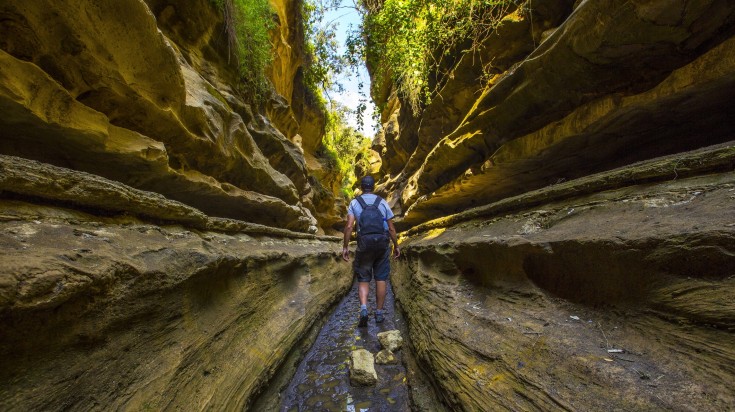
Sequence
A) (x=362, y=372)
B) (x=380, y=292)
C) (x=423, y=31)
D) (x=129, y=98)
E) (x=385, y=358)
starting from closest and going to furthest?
1. (x=362, y=372)
2. (x=129, y=98)
3. (x=385, y=358)
4. (x=380, y=292)
5. (x=423, y=31)

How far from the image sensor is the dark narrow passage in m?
2.37

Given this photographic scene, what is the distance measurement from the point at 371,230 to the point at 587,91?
349 centimetres

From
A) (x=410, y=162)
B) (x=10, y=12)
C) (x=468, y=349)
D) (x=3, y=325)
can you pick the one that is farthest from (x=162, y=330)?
(x=410, y=162)

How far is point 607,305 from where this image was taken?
196 centimetres

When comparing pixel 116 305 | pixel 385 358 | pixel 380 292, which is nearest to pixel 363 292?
pixel 380 292

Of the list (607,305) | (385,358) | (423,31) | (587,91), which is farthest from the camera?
(423,31)

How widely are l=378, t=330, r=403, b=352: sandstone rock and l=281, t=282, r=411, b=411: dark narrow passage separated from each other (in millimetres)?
67

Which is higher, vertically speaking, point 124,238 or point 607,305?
point 124,238

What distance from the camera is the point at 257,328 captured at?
9.02 feet

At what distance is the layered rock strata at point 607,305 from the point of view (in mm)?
1413

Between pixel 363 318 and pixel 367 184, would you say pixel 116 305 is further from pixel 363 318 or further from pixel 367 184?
pixel 367 184

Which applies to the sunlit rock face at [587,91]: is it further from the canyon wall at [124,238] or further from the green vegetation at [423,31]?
the canyon wall at [124,238]

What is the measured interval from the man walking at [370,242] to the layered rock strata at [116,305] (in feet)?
6.20

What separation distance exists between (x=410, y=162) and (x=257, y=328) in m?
8.93
